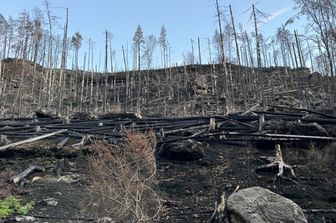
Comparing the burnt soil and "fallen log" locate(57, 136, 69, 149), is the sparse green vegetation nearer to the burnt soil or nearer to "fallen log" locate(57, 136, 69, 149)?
the burnt soil

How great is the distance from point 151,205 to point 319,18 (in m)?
16.6

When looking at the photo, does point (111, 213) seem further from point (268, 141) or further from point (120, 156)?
point (268, 141)

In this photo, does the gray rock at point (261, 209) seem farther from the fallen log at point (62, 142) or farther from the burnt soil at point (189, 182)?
the fallen log at point (62, 142)

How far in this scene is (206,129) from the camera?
567 inches

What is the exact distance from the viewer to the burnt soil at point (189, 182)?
8.84m

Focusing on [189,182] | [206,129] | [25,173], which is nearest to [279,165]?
[189,182]

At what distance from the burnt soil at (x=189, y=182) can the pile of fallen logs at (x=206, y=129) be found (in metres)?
0.46

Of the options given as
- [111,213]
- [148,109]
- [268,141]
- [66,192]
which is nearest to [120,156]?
[111,213]

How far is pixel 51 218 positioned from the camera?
27.3 ft

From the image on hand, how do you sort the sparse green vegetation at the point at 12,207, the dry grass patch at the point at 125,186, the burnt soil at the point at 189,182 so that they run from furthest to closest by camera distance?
the burnt soil at the point at 189,182 < the sparse green vegetation at the point at 12,207 < the dry grass patch at the point at 125,186

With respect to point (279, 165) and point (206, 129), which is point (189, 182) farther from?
point (206, 129)

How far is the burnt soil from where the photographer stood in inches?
348

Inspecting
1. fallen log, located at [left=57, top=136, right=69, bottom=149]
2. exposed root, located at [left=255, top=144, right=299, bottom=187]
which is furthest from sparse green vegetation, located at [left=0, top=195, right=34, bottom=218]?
exposed root, located at [left=255, top=144, right=299, bottom=187]

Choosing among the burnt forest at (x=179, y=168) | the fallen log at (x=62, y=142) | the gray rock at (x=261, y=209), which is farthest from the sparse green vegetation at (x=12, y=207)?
the gray rock at (x=261, y=209)
